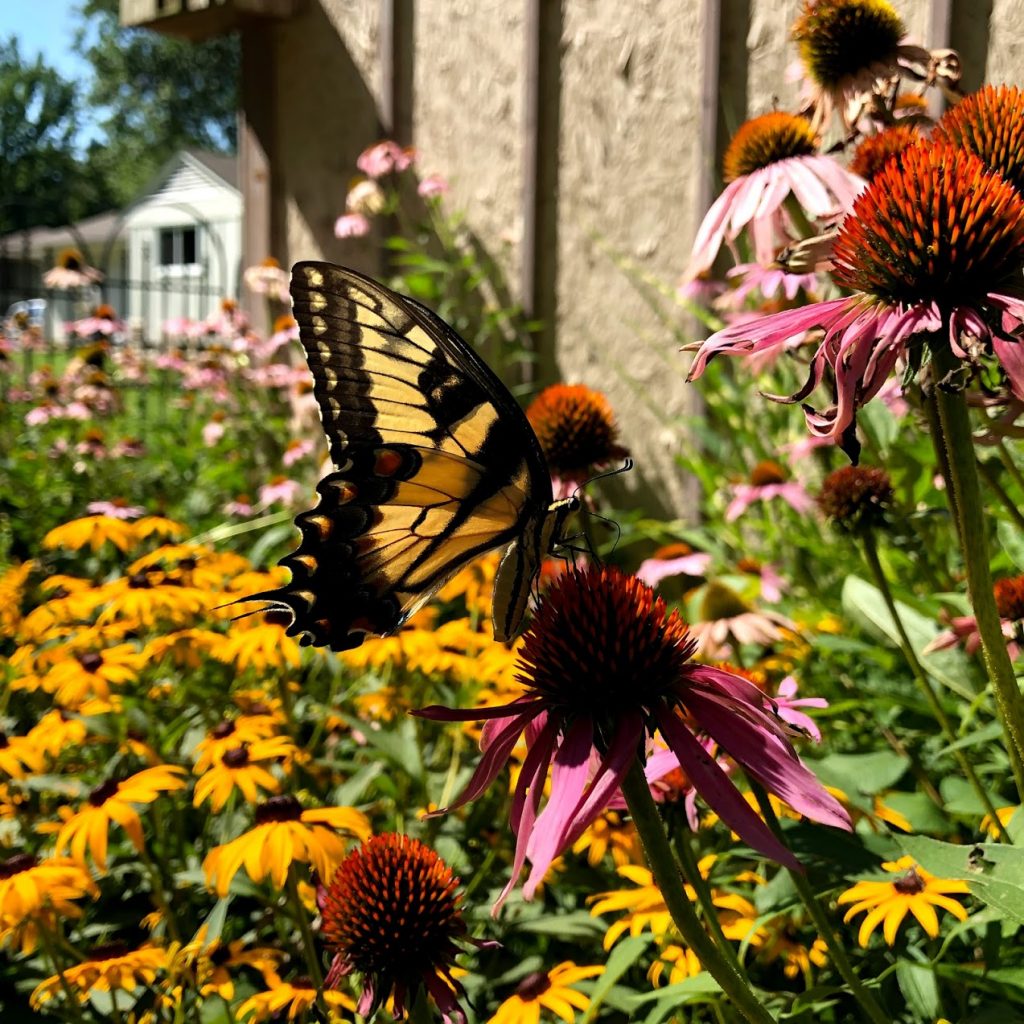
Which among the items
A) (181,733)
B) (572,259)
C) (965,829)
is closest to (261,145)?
(572,259)

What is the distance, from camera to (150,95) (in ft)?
135

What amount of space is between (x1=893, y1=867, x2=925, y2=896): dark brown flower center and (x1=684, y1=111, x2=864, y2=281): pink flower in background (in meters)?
0.87

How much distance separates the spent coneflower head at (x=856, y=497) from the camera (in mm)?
1718

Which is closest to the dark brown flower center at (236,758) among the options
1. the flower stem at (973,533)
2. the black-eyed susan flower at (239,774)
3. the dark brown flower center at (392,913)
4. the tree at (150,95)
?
the black-eyed susan flower at (239,774)

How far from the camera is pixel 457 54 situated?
4543 millimetres

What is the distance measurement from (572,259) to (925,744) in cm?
276

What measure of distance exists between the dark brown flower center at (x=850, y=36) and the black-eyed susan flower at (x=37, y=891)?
1.70 metres

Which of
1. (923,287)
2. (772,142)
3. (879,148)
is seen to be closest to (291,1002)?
(923,287)

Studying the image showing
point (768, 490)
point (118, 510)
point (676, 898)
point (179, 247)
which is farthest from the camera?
point (179, 247)

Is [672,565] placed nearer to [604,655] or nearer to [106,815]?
[106,815]

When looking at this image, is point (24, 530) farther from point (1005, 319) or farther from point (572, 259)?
point (1005, 319)

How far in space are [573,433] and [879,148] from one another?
2.38 feet

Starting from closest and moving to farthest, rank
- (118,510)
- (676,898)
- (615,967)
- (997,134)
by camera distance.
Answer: (676,898) < (997,134) < (615,967) < (118,510)

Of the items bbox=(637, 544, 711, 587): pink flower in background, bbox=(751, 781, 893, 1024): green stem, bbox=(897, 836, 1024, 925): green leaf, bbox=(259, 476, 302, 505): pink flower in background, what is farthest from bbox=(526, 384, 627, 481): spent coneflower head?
bbox=(259, 476, 302, 505): pink flower in background
